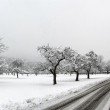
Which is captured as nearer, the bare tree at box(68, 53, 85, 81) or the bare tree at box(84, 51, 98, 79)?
the bare tree at box(68, 53, 85, 81)

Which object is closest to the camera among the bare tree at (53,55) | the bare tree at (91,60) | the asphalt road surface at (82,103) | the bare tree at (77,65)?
the asphalt road surface at (82,103)

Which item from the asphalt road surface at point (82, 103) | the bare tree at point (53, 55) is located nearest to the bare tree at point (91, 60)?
the bare tree at point (53, 55)

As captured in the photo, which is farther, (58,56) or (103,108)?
(58,56)

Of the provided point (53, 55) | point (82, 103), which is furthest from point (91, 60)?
point (82, 103)

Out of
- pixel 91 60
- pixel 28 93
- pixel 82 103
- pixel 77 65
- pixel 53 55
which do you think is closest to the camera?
pixel 82 103

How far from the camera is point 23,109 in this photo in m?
13.0

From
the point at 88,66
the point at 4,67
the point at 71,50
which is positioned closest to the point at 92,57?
the point at 88,66

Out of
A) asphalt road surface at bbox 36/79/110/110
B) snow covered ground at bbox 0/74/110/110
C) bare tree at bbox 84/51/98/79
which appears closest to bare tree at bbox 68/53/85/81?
bare tree at bbox 84/51/98/79

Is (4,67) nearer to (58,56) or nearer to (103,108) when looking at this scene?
(58,56)

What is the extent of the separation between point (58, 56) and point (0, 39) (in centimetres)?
1319

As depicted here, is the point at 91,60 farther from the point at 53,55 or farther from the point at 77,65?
the point at 53,55

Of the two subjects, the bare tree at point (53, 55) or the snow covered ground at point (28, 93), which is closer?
the snow covered ground at point (28, 93)

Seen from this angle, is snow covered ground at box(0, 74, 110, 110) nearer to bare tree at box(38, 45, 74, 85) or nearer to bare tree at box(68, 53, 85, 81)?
bare tree at box(38, 45, 74, 85)

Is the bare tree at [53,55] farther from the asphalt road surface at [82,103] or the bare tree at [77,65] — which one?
the asphalt road surface at [82,103]
